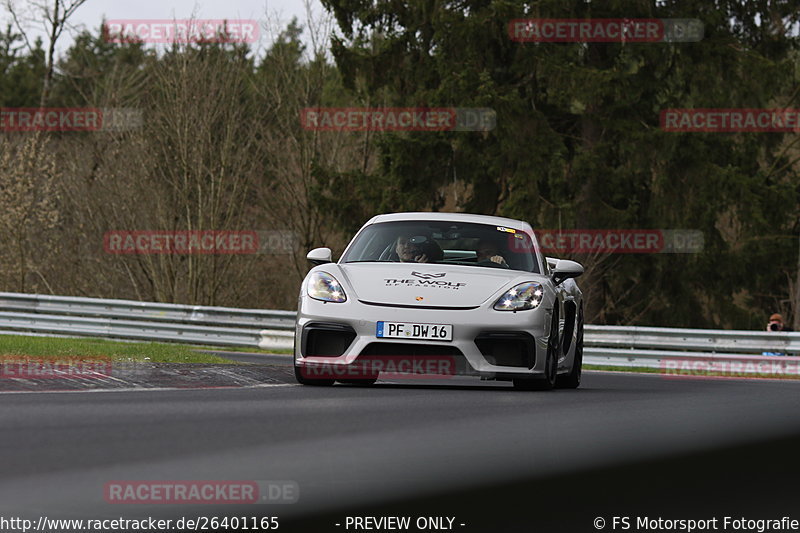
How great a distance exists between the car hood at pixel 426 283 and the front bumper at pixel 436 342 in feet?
0.32

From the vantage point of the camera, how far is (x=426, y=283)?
1094 centimetres

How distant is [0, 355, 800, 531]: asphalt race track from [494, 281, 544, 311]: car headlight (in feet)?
2.41

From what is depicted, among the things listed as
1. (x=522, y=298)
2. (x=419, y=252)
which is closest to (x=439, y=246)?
(x=419, y=252)

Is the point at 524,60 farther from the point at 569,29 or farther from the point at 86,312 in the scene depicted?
the point at 86,312

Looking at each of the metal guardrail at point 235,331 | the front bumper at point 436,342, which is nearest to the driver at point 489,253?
the front bumper at point 436,342

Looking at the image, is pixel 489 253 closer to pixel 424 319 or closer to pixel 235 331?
pixel 424 319

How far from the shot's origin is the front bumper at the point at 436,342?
10625 mm

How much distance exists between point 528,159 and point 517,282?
70.2ft

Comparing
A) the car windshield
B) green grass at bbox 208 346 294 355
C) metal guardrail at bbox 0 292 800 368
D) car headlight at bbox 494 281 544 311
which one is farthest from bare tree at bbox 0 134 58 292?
car headlight at bbox 494 281 544 311

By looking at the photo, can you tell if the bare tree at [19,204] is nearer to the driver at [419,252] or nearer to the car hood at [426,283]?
the driver at [419,252]

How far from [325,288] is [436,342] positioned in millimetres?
1056

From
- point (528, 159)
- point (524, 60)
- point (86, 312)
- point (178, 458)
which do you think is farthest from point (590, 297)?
point (178, 458)

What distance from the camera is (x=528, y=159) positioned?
32.3 metres

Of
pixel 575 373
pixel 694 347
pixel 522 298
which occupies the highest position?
pixel 522 298
